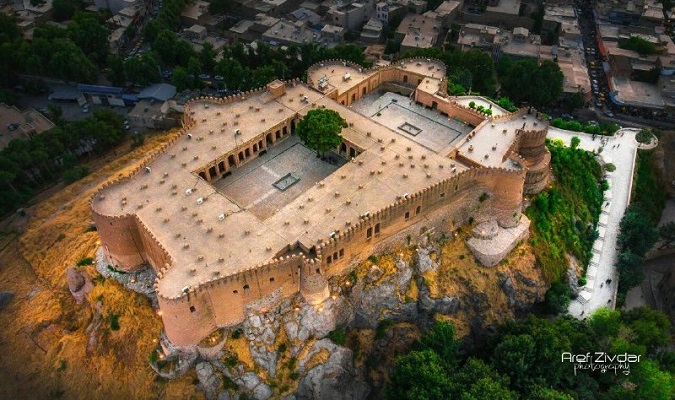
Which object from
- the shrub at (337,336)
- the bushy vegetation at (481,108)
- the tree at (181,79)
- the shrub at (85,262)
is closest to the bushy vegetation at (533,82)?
the bushy vegetation at (481,108)

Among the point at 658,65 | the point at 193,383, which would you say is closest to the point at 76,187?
the point at 193,383

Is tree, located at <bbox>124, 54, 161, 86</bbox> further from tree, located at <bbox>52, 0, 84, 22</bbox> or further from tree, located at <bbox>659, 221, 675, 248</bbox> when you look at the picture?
tree, located at <bbox>659, 221, 675, 248</bbox>

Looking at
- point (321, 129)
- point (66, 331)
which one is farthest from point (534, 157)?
point (66, 331)

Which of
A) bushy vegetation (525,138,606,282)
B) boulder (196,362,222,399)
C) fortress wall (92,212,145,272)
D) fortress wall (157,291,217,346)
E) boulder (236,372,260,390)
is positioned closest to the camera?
fortress wall (157,291,217,346)

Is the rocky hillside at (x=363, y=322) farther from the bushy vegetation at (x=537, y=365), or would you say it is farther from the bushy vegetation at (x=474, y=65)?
the bushy vegetation at (x=474, y=65)

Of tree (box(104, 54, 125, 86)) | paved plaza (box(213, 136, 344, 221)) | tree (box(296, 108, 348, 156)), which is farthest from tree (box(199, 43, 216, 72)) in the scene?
tree (box(296, 108, 348, 156))

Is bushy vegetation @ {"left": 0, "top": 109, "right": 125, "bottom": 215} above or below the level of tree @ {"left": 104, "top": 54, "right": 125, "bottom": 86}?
below

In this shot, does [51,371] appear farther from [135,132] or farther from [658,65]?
[658,65]
